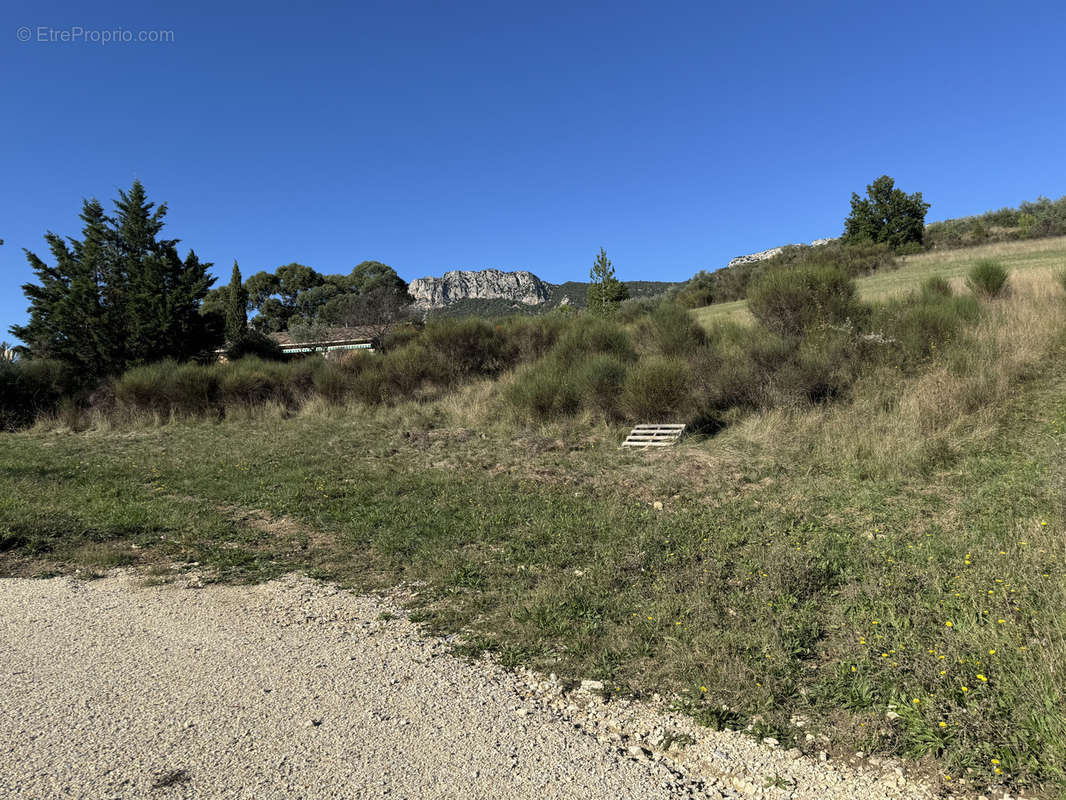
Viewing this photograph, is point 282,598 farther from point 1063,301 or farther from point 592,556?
point 1063,301

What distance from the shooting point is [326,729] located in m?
2.99

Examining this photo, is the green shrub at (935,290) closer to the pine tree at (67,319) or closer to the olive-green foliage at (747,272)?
the olive-green foliage at (747,272)

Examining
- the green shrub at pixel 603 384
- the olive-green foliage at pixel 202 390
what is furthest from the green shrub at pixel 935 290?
the olive-green foliage at pixel 202 390

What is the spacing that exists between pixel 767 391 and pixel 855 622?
8012 millimetres

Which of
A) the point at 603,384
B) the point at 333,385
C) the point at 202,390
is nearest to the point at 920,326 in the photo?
the point at 603,384

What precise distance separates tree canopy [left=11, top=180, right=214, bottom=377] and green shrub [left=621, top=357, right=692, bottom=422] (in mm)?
21190

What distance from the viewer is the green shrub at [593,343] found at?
15849 mm

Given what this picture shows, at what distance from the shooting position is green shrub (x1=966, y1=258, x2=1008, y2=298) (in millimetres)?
13922

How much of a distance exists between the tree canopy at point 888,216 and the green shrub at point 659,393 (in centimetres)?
3481

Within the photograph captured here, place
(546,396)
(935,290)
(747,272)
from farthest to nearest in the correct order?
(747,272)
(935,290)
(546,396)

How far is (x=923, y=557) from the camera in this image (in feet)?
16.2

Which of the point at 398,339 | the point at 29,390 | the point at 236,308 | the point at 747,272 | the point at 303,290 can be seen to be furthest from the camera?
the point at 303,290

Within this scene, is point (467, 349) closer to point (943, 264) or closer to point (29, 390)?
point (29, 390)

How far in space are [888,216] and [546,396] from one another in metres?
38.7
